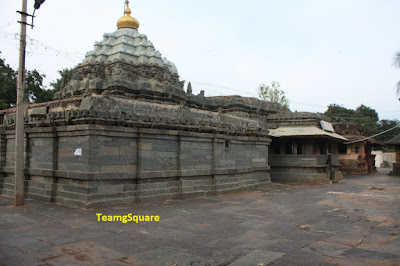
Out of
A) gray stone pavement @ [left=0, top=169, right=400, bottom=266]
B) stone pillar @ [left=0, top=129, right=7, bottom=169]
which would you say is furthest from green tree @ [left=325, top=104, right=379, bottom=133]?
stone pillar @ [left=0, top=129, right=7, bottom=169]

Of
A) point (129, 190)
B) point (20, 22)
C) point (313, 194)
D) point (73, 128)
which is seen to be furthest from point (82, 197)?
point (313, 194)

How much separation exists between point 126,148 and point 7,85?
20.4m

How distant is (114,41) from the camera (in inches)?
719

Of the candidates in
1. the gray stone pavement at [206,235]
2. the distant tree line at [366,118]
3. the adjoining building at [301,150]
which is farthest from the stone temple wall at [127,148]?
the distant tree line at [366,118]

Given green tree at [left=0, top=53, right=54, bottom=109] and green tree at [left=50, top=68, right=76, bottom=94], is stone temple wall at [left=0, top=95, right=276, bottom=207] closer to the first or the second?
green tree at [left=0, top=53, right=54, bottom=109]

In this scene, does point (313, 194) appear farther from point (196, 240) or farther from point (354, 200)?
point (196, 240)

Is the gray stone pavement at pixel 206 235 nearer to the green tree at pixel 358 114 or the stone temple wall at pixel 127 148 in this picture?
the stone temple wall at pixel 127 148

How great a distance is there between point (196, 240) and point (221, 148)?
23.3 ft

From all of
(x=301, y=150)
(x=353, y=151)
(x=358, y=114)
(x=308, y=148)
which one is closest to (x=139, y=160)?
(x=308, y=148)

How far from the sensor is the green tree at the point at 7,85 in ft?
83.5

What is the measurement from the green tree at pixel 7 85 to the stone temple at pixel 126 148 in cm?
1302

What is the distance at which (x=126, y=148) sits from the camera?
10336mm

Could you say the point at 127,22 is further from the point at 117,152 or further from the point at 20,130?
the point at 117,152

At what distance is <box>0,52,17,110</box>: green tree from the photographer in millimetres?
25438
